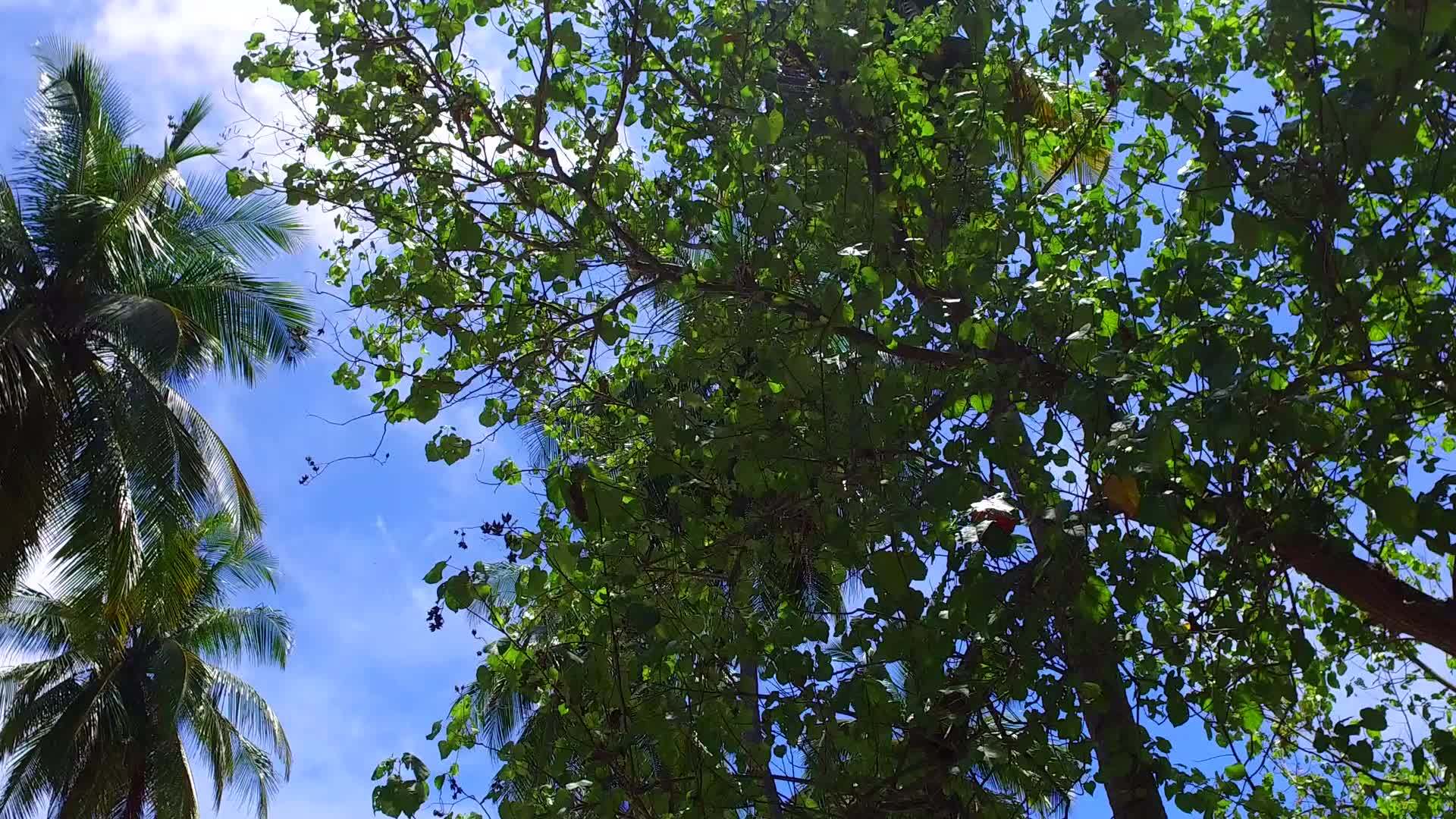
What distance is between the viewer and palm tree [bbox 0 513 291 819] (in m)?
18.9

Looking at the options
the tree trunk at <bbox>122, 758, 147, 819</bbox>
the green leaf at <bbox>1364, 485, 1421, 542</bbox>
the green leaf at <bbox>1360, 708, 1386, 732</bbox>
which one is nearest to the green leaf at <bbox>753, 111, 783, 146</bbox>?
the green leaf at <bbox>1364, 485, 1421, 542</bbox>

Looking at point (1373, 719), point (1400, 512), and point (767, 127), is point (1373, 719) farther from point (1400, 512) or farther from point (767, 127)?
point (767, 127)

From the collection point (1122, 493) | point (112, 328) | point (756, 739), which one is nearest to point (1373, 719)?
point (1122, 493)

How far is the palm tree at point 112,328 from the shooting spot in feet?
41.9

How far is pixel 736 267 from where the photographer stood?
4.07 m

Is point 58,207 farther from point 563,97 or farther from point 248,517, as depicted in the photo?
point 563,97

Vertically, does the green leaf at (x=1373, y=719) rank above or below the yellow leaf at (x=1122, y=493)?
below

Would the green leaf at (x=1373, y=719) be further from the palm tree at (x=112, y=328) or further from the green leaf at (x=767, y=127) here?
the palm tree at (x=112, y=328)

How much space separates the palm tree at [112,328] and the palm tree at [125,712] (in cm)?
281

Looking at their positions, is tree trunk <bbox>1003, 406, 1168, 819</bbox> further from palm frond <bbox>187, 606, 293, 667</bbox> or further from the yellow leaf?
palm frond <bbox>187, 606, 293, 667</bbox>

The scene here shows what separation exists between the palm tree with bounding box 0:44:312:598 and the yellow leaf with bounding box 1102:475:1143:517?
12.0 meters

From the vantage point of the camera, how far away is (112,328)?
13766mm

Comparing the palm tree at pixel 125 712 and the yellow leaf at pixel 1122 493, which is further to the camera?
the palm tree at pixel 125 712

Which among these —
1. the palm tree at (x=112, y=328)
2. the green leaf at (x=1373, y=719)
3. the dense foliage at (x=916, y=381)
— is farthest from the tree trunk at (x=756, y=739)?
the palm tree at (x=112, y=328)
